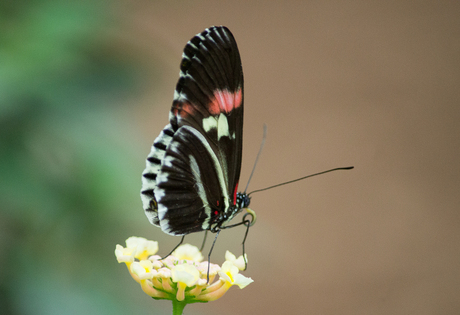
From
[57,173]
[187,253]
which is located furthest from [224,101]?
[57,173]

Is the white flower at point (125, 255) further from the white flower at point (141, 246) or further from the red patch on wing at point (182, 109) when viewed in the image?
the red patch on wing at point (182, 109)

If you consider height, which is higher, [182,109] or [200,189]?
[182,109]

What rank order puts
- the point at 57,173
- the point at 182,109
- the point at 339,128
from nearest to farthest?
the point at 182,109, the point at 57,173, the point at 339,128

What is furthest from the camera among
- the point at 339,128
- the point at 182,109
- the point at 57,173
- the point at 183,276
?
the point at 339,128

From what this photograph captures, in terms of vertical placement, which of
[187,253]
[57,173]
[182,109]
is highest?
[182,109]

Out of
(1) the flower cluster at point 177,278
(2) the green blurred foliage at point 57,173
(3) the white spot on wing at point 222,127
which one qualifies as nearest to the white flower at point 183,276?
(1) the flower cluster at point 177,278

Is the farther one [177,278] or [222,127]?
[222,127]

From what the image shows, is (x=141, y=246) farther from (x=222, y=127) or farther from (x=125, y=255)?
(x=222, y=127)

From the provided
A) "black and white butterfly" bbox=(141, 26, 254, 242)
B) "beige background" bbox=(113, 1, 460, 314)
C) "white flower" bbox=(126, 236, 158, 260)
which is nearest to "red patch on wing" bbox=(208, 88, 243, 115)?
"black and white butterfly" bbox=(141, 26, 254, 242)
